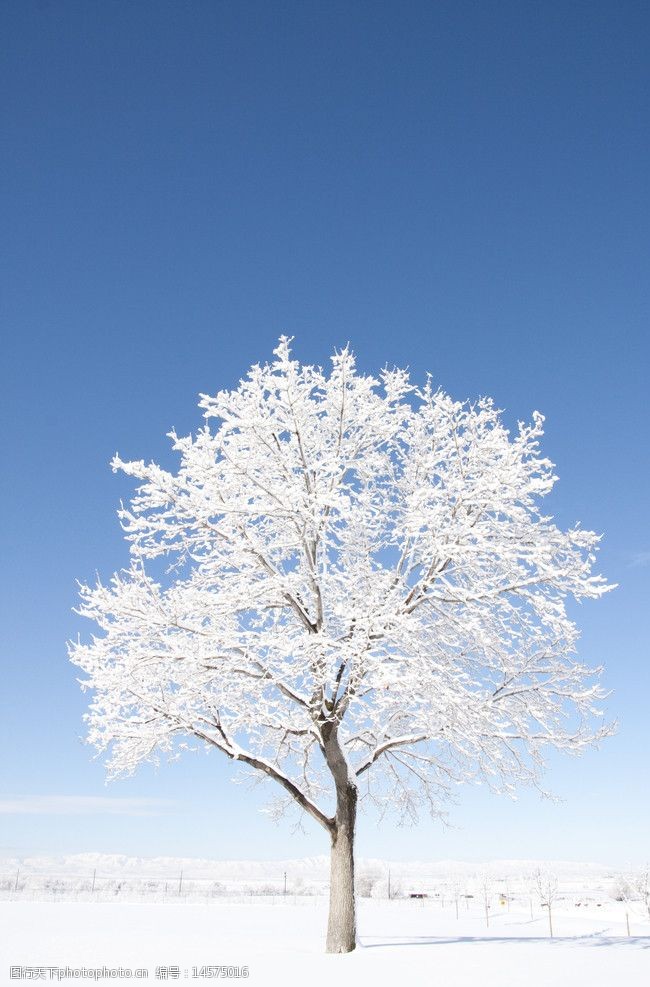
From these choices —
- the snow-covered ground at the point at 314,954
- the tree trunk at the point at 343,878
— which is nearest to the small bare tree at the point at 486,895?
the snow-covered ground at the point at 314,954

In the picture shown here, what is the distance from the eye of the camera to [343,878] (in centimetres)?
1235

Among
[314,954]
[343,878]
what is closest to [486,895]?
[314,954]

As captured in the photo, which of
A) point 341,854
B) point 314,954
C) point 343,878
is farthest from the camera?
point 341,854

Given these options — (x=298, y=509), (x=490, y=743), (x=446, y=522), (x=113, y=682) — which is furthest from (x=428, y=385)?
(x=113, y=682)

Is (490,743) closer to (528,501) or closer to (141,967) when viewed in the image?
(528,501)

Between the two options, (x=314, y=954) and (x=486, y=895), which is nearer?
(x=314, y=954)

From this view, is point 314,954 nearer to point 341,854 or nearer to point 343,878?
point 343,878

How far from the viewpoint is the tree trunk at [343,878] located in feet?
39.9

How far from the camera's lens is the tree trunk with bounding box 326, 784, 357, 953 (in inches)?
479

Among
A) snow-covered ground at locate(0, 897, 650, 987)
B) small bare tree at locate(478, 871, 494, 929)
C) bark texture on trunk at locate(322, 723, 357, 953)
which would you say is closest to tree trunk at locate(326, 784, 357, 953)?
bark texture on trunk at locate(322, 723, 357, 953)

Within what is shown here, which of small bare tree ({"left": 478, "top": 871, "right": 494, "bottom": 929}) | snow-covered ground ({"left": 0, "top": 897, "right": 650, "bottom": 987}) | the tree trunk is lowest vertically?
small bare tree ({"left": 478, "top": 871, "right": 494, "bottom": 929})

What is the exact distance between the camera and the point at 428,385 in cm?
1455

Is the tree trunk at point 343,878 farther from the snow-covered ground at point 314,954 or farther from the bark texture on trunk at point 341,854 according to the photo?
the snow-covered ground at point 314,954

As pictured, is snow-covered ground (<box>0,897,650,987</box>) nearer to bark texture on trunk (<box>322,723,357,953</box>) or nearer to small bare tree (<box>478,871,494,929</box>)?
bark texture on trunk (<box>322,723,357,953</box>)
